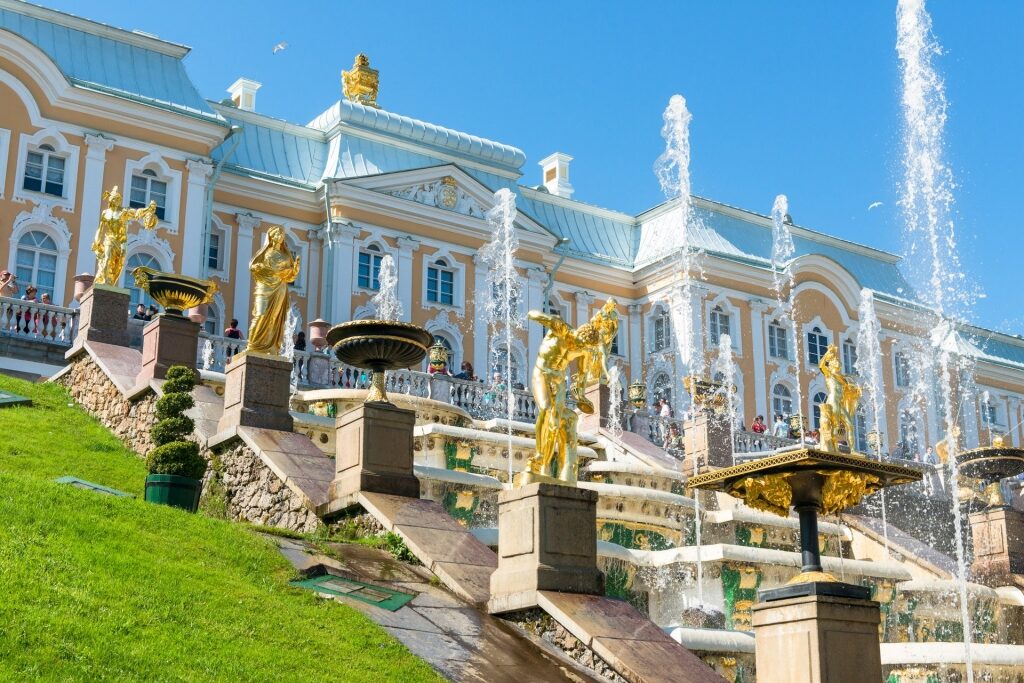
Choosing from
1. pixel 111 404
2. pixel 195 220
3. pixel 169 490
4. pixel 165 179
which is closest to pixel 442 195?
pixel 195 220

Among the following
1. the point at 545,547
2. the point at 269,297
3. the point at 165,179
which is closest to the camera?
the point at 545,547

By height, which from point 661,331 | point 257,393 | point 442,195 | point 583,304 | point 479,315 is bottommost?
point 257,393

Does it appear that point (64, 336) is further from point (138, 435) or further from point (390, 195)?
point (390, 195)

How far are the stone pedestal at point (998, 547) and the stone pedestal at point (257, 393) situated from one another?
11514mm

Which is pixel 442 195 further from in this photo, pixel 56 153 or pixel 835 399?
pixel 835 399

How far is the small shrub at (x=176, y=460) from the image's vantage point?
1361 cm

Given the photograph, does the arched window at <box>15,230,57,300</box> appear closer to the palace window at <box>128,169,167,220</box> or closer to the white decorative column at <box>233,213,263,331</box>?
the palace window at <box>128,169,167,220</box>

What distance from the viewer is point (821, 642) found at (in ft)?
31.9

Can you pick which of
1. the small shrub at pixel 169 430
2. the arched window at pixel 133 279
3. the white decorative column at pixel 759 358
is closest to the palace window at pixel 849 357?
the white decorative column at pixel 759 358

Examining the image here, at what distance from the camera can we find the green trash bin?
44.4 ft

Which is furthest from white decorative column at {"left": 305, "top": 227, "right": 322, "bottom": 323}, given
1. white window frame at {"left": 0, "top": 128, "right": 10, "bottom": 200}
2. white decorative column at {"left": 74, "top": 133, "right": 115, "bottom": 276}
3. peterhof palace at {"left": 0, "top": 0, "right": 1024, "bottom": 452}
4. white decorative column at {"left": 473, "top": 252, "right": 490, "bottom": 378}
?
white window frame at {"left": 0, "top": 128, "right": 10, "bottom": 200}

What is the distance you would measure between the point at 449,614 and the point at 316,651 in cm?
201

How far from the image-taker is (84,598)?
28.9 feet

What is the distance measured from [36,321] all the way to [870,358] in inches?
1313
